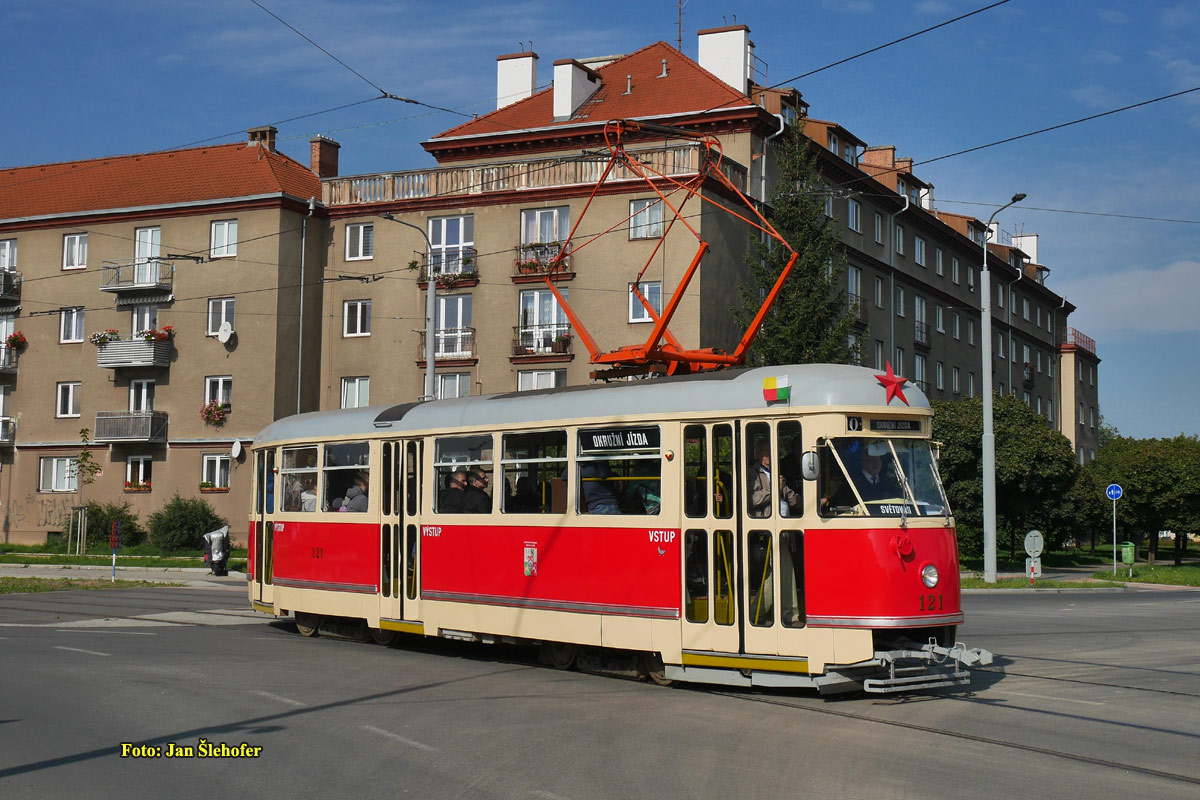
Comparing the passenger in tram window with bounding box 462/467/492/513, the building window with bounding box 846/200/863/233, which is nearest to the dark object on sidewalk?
the passenger in tram window with bounding box 462/467/492/513

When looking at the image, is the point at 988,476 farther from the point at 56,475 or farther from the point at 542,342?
the point at 56,475

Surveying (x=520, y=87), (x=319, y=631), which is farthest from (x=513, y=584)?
(x=520, y=87)

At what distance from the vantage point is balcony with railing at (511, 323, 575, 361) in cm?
3947

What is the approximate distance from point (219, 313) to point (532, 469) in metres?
33.8

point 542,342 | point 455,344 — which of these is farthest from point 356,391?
point 542,342

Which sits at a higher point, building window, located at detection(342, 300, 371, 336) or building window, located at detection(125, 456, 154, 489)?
building window, located at detection(342, 300, 371, 336)

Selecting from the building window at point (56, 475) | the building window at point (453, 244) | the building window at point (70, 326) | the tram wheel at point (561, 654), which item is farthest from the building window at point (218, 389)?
the tram wheel at point (561, 654)

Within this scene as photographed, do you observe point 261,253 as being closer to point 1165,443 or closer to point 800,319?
point 800,319

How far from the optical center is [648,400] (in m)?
12.3

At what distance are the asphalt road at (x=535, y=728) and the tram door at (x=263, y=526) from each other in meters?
2.10

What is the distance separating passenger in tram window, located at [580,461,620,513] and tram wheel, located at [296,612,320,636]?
5.97m

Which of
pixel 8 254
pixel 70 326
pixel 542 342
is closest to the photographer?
pixel 542 342

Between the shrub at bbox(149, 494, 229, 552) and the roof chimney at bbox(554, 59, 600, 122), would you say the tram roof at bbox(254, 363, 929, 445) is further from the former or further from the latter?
the roof chimney at bbox(554, 59, 600, 122)

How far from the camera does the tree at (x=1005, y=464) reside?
38594 mm
